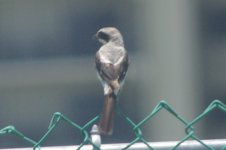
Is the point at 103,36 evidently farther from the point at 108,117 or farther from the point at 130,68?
the point at 130,68

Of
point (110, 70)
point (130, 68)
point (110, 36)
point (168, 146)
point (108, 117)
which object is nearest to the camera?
point (168, 146)

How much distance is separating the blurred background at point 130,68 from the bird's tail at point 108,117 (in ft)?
13.4

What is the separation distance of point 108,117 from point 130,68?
441 cm

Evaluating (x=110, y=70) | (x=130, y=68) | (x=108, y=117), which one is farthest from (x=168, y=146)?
(x=130, y=68)

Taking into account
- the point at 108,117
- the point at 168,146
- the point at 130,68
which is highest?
the point at 168,146

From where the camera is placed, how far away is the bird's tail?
13.4 ft

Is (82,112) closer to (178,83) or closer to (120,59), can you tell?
(178,83)

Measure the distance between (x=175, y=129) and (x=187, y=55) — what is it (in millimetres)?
670

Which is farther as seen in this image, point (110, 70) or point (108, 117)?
point (110, 70)

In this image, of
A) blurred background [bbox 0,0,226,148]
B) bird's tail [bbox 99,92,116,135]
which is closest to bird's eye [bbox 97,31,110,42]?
bird's tail [bbox 99,92,116,135]

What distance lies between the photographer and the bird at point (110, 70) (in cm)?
423

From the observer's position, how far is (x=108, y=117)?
4.14m

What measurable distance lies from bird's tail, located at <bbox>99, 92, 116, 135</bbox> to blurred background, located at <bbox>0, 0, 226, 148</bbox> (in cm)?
408

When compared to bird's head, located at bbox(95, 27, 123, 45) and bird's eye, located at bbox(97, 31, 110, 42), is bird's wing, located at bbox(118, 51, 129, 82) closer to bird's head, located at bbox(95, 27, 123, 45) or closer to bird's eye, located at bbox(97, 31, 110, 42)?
bird's head, located at bbox(95, 27, 123, 45)
